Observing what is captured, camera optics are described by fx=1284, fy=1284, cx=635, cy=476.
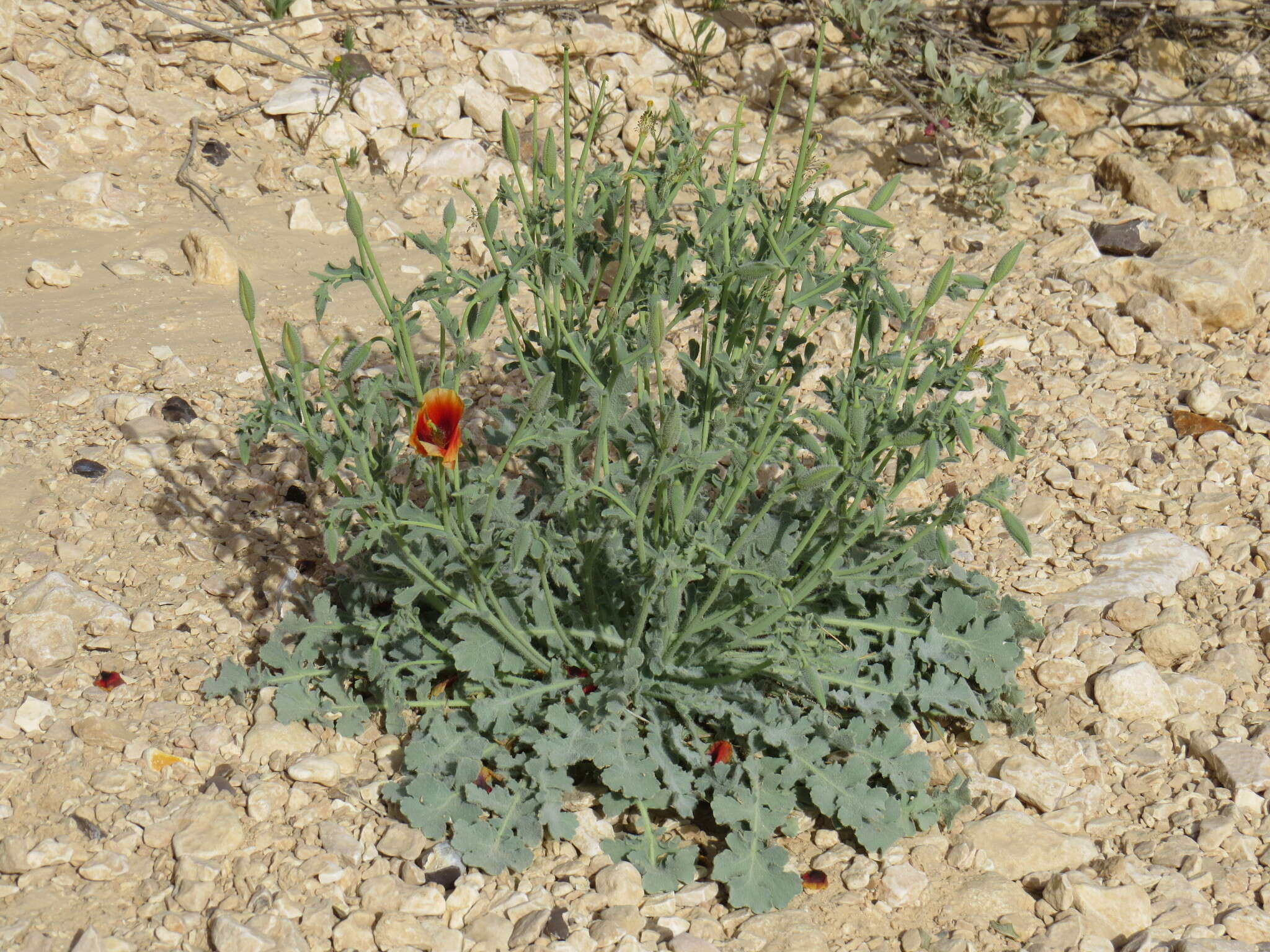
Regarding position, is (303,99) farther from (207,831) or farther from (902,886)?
(902,886)

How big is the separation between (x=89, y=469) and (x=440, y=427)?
162 cm

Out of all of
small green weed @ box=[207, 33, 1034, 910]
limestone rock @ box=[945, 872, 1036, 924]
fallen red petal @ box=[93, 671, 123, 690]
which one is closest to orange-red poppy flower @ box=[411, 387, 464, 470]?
small green weed @ box=[207, 33, 1034, 910]

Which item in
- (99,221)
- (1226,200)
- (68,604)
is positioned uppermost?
(1226,200)

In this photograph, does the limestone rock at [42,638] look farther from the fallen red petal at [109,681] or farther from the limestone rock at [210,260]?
the limestone rock at [210,260]

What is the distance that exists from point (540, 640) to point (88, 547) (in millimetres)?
1135

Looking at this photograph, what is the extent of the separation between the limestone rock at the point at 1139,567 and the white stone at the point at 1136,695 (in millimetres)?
276

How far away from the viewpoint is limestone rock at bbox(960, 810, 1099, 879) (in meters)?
2.33

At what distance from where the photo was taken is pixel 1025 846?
2357mm

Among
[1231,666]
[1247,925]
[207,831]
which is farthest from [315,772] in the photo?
[1231,666]

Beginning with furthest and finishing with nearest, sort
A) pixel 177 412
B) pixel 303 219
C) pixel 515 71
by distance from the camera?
pixel 515 71, pixel 303 219, pixel 177 412

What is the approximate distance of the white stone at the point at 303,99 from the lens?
464 centimetres

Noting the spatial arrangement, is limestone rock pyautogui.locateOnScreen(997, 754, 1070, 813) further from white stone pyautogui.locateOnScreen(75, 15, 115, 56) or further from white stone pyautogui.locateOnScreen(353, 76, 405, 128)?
white stone pyautogui.locateOnScreen(75, 15, 115, 56)

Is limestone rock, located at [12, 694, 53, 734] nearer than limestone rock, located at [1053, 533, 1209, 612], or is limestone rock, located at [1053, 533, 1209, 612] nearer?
limestone rock, located at [12, 694, 53, 734]

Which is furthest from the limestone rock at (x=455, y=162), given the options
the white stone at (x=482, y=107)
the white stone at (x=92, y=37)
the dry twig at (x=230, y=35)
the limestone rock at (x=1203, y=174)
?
the limestone rock at (x=1203, y=174)
